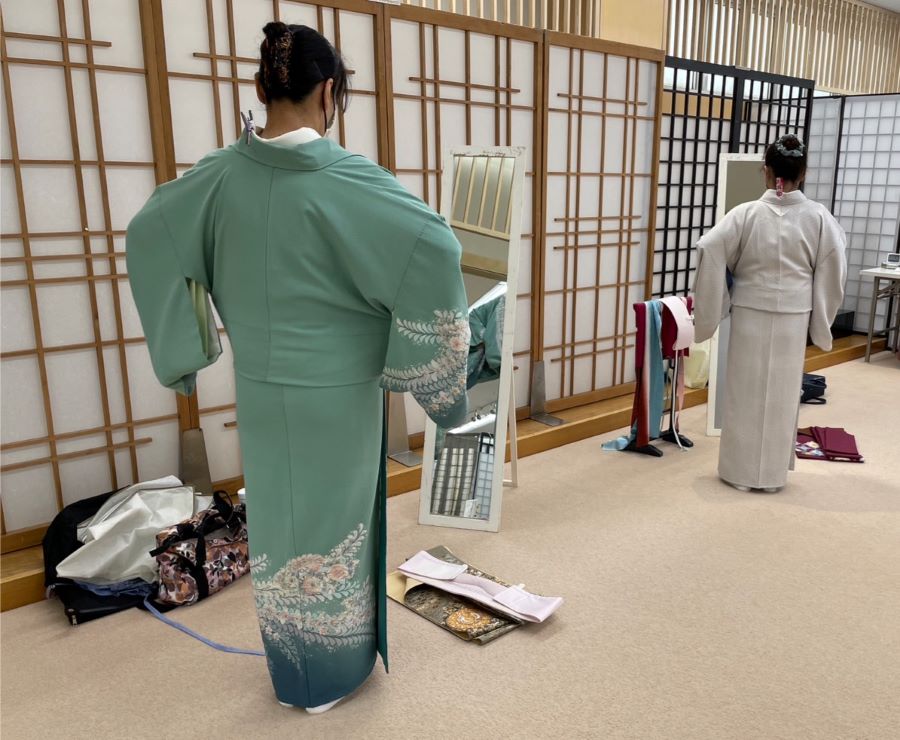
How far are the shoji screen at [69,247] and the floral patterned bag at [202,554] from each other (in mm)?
518

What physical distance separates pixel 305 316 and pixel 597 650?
4.32ft

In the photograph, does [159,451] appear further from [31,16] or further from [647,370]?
[647,370]

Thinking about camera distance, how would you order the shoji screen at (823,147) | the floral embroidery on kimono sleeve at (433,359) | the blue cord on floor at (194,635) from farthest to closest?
1. the shoji screen at (823,147)
2. the blue cord on floor at (194,635)
3. the floral embroidery on kimono sleeve at (433,359)

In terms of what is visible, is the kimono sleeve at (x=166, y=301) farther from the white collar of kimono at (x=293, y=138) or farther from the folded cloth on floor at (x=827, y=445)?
the folded cloth on floor at (x=827, y=445)

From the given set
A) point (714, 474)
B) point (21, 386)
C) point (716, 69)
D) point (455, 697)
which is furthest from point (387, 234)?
point (716, 69)

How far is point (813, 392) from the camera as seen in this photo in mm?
4750

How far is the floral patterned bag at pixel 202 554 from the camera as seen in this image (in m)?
2.42

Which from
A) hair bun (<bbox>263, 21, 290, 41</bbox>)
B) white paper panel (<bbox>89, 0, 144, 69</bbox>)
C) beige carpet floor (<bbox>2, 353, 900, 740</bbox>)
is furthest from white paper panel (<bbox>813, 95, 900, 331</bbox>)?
hair bun (<bbox>263, 21, 290, 41</bbox>)

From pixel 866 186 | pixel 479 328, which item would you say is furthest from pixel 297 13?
pixel 866 186

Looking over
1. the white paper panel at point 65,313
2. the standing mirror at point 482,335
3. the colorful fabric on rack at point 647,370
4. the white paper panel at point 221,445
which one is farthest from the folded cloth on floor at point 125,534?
the colorful fabric on rack at point 647,370

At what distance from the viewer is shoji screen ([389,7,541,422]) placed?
11.1 feet

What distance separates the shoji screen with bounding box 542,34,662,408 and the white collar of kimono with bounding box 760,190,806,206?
48.2 inches

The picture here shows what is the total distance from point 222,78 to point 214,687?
7.09 ft

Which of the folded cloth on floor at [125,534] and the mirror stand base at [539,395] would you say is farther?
the mirror stand base at [539,395]
